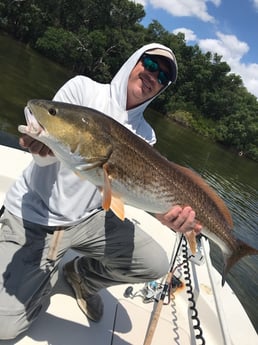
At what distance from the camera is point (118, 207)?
8.04 feet

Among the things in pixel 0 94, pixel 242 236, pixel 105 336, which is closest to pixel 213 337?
pixel 105 336

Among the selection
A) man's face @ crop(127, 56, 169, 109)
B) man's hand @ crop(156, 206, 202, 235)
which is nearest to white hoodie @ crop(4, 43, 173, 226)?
man's face @ crop(127, 56, 169, 109)

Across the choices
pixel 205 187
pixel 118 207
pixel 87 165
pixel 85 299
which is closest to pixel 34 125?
pixel 87 165

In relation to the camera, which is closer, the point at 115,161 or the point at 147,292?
the point at 115,161

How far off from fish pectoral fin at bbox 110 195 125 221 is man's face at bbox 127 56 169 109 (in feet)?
3.80

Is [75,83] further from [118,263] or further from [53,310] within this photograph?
[53,310]

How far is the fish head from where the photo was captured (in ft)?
7.42

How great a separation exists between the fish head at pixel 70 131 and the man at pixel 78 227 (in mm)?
223

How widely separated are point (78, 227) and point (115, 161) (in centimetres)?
99

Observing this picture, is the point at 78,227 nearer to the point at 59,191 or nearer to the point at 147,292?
the point at 59,191

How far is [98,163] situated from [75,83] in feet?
3.27

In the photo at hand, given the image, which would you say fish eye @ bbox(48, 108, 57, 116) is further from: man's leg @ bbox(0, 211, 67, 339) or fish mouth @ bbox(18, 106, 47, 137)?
man's leg @ bbox(0, 211, 67, 339)

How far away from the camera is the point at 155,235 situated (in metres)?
5.03

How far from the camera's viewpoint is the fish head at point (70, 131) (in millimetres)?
2262
